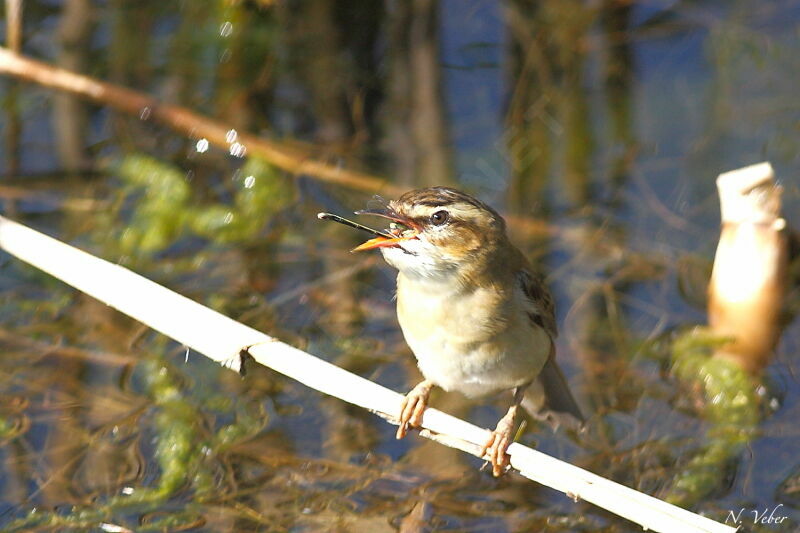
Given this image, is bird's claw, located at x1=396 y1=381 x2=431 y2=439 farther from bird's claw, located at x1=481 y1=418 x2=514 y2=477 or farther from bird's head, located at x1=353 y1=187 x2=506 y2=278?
bird's head, located at x1=353 y1=187 x2=506 y2=278

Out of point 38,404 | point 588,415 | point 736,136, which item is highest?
point 736,136

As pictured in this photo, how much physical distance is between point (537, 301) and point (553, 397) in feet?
1.67

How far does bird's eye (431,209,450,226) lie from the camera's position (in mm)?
3742

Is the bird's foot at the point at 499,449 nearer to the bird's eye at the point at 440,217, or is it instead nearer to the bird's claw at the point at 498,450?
the bird's claw at the point at 498,450

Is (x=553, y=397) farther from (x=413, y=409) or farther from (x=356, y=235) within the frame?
(x=356, y=235)

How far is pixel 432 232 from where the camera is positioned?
3750 mm

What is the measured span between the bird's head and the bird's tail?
0.78 meters

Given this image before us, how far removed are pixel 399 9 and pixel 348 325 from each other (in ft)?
7.02

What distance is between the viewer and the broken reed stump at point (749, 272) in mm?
4941

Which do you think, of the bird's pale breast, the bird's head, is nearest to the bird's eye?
the bird's head

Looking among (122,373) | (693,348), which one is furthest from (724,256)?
(122,373)

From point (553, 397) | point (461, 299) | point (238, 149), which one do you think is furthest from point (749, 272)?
point (238, 149)

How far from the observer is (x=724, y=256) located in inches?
200

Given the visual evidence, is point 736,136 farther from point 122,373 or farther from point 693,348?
point 122,373
